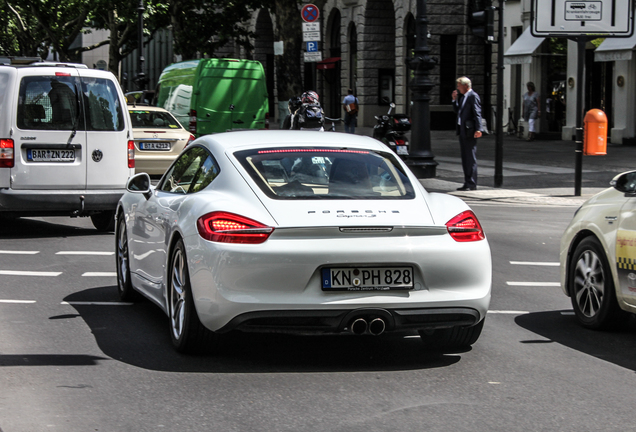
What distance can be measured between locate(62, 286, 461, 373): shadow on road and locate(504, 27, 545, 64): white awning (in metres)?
28.5

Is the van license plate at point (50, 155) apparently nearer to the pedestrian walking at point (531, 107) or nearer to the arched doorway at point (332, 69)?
the pedestrian walking at point (531, 107)

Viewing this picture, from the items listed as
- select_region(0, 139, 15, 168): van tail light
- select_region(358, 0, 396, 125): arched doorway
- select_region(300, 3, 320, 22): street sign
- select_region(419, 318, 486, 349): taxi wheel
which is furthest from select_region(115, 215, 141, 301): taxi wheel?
select_region(358, 0, 396, 125): arched doorway

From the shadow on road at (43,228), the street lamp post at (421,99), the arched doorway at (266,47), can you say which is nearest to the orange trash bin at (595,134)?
the street lamp post at (421,99)

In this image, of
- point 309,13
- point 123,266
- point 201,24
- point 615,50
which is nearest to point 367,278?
point 123,266

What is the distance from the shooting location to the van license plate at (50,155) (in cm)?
1186

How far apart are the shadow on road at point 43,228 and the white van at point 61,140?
29 centimetres

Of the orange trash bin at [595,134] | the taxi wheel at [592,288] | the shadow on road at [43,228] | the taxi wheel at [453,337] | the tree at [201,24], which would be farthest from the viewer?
the tree at [201,24]

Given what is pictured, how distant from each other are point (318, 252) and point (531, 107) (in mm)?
28830

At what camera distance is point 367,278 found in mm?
5633

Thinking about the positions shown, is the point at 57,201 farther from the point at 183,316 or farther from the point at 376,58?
the point at 376,58

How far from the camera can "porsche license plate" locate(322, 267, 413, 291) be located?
5.59 metres

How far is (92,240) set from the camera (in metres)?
11.9

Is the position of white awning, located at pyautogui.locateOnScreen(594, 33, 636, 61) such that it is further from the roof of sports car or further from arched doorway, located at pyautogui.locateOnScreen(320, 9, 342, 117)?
the roof of sports car

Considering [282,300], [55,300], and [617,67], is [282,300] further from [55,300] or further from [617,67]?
[617,67]
